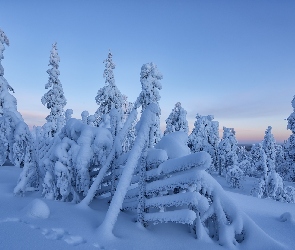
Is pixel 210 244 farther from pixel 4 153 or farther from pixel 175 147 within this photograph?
pixel 4 153

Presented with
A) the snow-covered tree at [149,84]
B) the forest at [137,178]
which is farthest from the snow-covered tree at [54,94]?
the forest at [137,178]

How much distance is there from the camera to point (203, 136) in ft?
141

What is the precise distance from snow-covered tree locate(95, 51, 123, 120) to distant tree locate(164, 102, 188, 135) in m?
11.2

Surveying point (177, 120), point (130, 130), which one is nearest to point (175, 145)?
point (177, 120)

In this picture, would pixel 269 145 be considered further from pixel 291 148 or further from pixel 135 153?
pixel 135 153

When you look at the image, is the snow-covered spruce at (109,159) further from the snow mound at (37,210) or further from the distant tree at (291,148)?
the distant tree at (291,148)

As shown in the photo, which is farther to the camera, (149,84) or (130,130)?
(130,130)

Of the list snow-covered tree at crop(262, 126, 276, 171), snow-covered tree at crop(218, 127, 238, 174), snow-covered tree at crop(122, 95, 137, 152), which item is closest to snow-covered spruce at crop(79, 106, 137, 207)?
snow-covered tree at crop(262, 126, 276, 171)

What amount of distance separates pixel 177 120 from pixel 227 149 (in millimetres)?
12884

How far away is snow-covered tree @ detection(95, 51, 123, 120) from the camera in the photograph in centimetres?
3369

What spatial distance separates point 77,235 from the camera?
11.5 ft

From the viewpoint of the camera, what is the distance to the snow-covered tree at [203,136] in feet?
138

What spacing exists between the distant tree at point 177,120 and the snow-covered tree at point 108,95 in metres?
11.2

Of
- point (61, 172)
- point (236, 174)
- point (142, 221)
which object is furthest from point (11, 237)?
point (236, 174)
